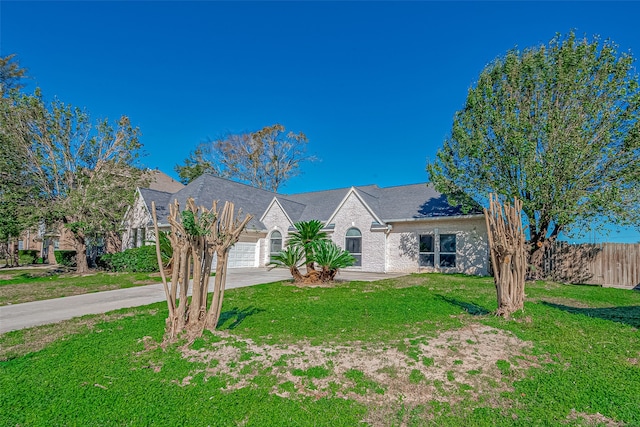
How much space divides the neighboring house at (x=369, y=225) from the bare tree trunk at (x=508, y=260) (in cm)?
969

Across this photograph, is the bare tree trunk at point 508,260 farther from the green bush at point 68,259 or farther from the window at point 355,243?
the green bush at point 68,259

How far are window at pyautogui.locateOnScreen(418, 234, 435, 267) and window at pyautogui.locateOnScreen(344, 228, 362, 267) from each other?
3340 millimetres

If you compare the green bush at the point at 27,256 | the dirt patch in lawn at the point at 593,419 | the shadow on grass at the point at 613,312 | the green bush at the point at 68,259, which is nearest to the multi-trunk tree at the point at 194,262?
the dirt patch in lawn at the point at 593,419

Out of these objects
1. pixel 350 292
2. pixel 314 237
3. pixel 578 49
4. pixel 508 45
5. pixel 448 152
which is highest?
pixel 508 45

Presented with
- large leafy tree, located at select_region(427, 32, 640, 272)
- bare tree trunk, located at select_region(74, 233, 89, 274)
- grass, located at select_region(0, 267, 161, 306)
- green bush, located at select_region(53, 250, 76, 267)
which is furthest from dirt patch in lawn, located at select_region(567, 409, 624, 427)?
green bush, located at select_region(53, 250, 76, 267)

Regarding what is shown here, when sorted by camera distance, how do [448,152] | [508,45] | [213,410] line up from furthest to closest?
[448,152] → [508,45] → [213,410]

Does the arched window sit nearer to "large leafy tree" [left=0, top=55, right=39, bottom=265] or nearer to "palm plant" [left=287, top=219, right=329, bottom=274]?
"palm plant" [left=287, top=219, right=329, bottom=274]

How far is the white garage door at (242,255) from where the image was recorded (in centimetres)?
1991

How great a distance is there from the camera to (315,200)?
24.4 meters

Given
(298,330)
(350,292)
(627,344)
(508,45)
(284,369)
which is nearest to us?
(284,369)

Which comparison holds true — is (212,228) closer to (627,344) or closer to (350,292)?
(350,292)

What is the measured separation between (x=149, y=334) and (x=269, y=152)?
106ft

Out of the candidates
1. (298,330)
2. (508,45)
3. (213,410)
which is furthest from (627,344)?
(508,45)

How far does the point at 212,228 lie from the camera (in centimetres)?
536
